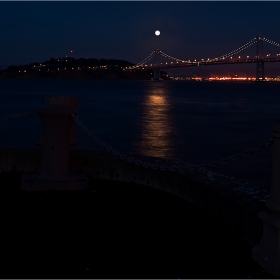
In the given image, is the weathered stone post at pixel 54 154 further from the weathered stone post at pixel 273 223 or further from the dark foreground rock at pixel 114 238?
the weathered stone post at pixel 273 223

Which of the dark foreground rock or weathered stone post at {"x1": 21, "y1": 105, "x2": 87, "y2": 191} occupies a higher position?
weathered stone post at {"x1": 21, "y1": 105, "x2": 87, "y2": 191}

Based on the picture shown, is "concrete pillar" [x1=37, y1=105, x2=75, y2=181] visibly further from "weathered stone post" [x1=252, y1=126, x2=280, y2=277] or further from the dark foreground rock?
"weathered stone post" [x1=252, y1=126, x2=280, y2=277]

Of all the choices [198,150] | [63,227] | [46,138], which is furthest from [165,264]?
[198,150]

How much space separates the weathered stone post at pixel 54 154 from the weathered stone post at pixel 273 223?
2.20m

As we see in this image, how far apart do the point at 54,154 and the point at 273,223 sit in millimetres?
2473

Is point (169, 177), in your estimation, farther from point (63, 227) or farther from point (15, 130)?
point (15, 130)

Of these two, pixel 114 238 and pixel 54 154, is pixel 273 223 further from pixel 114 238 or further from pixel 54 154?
pixel 54 154

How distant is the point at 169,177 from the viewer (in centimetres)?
475

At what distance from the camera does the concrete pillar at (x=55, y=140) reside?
463 centimetres

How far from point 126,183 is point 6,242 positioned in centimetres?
192

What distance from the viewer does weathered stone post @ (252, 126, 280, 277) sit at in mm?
2848

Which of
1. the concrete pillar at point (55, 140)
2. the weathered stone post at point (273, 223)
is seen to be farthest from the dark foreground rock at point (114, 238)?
the concrete pillar at point (55, 140)

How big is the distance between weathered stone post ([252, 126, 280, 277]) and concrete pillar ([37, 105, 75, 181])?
7.57 ft

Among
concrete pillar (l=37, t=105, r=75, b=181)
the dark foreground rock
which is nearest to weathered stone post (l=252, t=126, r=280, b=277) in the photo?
the dark foreground rock
